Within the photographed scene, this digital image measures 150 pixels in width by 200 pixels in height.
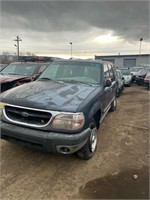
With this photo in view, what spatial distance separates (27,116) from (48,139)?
549mm

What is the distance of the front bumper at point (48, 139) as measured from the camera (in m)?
2.99

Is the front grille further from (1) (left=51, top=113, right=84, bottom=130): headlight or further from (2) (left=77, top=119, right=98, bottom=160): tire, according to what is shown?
(2) (left=77, top=119, right=98, bottom=160): tire

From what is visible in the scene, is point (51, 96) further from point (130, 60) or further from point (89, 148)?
point (130, 60)

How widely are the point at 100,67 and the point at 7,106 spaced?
2410 millimetres

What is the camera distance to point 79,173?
3.32 m

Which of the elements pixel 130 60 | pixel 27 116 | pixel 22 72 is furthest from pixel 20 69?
pixel 130 60

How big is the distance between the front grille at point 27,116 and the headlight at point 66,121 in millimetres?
145

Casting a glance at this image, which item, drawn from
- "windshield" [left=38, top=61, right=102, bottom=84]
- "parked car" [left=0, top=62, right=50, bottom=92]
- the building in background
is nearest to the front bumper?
"windshield" [left=38, top=61, right=102, bottom=84]

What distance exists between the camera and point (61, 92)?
12.0 feet

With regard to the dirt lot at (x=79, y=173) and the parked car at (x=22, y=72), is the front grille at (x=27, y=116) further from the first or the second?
the parked car at (x=22, y=72)

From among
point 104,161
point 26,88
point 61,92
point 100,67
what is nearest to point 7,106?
point 26,88

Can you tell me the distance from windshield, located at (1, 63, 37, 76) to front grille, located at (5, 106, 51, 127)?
16.6ft

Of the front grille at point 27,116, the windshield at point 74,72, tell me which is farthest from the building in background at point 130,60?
the front grille at point 27,116

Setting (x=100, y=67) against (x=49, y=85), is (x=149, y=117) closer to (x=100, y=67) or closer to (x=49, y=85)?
(x=100, y=67)
